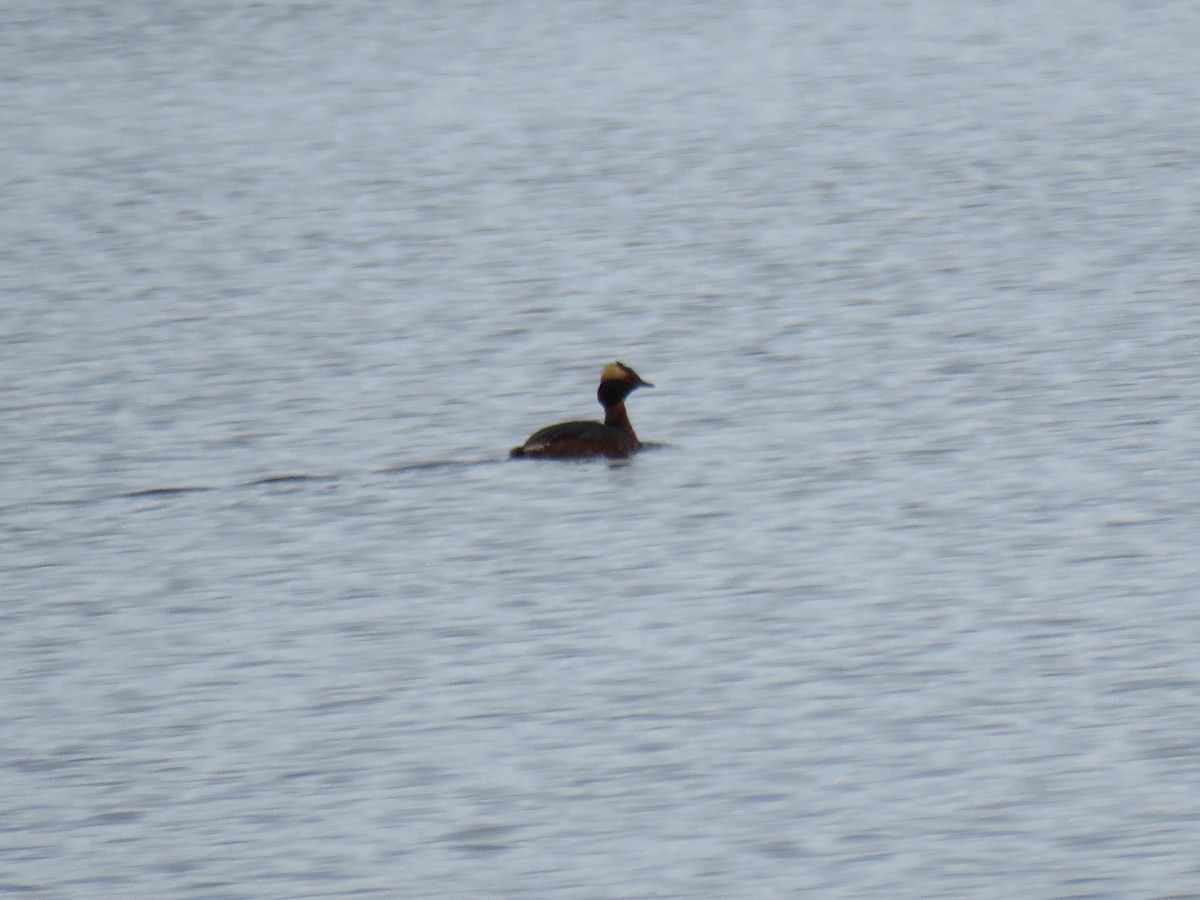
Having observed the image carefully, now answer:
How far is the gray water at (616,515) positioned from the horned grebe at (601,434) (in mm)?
145

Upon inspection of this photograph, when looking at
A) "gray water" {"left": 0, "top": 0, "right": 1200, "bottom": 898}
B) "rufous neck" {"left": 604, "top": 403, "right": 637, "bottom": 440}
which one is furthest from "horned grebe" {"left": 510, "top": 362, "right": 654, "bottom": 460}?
"gray water" {"left": 0, "top": 0, "right": 1200, "bottom": 898}

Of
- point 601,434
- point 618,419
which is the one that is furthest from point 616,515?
point 618,419

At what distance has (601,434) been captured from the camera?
14211 millimetres

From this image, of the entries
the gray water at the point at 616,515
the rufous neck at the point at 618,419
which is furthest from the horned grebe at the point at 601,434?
the gray water at the point at 616,515

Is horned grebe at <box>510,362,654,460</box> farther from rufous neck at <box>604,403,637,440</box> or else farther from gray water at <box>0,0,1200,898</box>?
gray water at <box>0,0,1200,898</box>

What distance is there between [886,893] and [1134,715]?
1968mm

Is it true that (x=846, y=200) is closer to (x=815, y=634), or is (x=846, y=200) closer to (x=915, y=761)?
(x=815, y=634)

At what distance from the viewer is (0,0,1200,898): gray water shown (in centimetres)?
862

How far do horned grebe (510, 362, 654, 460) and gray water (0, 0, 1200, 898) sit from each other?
0.15 meters

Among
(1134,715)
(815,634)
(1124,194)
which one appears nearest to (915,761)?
(1134,715)

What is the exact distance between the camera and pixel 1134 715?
9406 mm

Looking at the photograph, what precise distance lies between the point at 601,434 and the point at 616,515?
46.5 inches

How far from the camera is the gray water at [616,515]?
862 cm

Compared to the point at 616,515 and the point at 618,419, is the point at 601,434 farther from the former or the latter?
the point at 616,515
